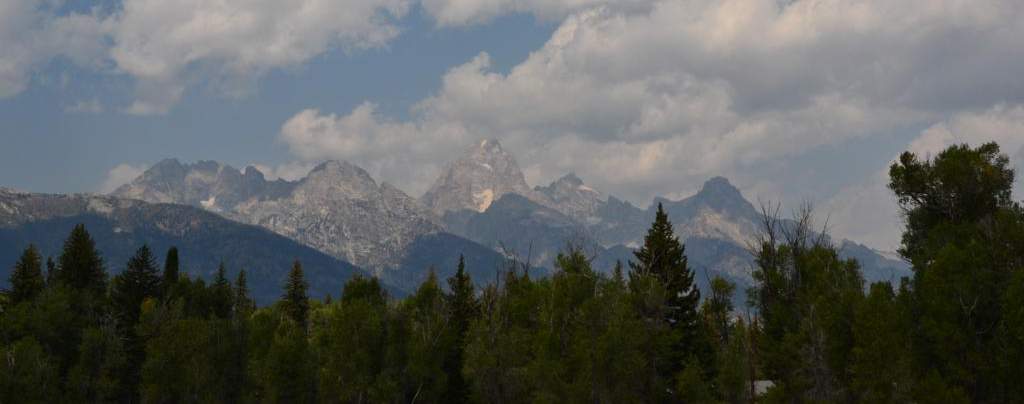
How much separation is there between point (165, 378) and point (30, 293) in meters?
33.9

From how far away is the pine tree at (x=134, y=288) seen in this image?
340ft

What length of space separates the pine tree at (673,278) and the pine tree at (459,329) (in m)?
19.2

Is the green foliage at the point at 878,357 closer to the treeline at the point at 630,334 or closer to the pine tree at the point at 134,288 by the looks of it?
the treeline at the point at 630,334

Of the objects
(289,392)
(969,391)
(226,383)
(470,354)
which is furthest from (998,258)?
(226,383)

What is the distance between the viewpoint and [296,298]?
135625mm

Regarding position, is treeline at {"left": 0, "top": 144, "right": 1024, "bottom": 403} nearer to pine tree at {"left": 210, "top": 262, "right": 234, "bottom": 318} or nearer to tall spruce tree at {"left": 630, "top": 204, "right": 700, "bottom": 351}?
tall spruce tree at {"left": 630, "top": 204, "right": 700, "bottom": 351}

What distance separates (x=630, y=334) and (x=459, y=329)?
24.9m

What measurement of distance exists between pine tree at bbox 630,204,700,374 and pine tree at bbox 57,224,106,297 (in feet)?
238

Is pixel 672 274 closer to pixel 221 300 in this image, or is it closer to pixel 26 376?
pixel 26 376

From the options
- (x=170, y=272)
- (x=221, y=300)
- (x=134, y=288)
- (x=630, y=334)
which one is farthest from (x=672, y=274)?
(x=170, y=272)

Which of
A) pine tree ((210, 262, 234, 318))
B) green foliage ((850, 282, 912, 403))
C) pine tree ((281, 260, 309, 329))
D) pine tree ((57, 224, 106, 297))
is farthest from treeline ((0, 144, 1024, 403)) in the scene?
pine tree ((281, 260, 309, 329))

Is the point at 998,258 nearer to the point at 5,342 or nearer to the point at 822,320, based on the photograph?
the point at 822,320

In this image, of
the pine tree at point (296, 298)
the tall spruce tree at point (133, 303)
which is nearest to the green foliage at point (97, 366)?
the tall spruce tree at point (133, 303)

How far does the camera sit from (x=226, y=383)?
92.0 metres
